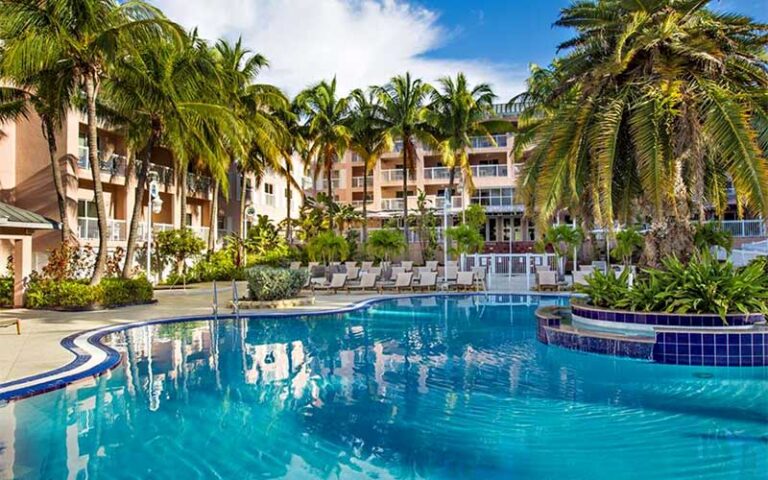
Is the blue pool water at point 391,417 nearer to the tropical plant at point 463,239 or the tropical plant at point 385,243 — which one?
the tropical plant at point 463,239

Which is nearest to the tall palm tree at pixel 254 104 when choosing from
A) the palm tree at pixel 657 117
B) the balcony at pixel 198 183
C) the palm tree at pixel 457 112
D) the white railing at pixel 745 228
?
the balcony at pixel 198 183

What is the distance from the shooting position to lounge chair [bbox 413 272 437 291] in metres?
22.2

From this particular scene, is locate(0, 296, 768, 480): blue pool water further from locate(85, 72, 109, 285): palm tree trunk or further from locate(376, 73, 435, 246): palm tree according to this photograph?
locate(376, 73, 435, 246): palm tree

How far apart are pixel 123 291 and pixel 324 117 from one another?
59.8 feet

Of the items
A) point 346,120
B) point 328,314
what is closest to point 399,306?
point 328,314

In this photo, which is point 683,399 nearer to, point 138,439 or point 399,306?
point 138,439

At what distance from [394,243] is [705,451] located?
20.4 meters

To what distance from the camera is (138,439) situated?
590 cm

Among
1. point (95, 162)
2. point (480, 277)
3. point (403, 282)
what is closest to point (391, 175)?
point (480, 277)

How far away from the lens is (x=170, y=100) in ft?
56.1

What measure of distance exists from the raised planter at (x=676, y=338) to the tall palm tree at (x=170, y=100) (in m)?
12.7

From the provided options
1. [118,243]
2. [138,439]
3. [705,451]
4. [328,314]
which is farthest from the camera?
[118,243]

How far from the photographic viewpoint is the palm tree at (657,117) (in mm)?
9578

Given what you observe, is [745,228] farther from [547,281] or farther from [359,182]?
[359,182]
